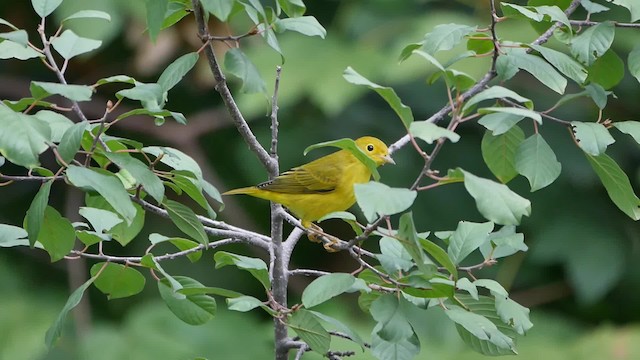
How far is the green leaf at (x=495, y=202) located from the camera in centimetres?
129

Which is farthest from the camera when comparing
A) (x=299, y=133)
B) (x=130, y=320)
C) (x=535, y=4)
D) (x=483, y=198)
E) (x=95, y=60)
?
(x=95, y=60)

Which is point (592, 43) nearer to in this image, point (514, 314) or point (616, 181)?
point (616, 181)

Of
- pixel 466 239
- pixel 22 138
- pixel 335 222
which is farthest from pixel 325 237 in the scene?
pixel 335 222

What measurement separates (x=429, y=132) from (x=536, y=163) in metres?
0.36

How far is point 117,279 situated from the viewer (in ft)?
5.93

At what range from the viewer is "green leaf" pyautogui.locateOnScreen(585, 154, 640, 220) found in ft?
5.48

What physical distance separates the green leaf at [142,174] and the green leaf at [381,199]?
1.10 feet

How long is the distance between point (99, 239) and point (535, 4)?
97cm

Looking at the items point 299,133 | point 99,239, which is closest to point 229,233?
point 99,239

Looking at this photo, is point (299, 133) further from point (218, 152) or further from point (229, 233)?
point (229, 233)

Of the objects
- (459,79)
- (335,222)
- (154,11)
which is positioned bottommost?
(335,222)

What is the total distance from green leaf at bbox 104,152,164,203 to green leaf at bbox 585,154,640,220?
2.38 feet

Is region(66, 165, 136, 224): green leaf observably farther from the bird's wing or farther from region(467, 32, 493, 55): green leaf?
the bird's wing

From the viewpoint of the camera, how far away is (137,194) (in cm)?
158
